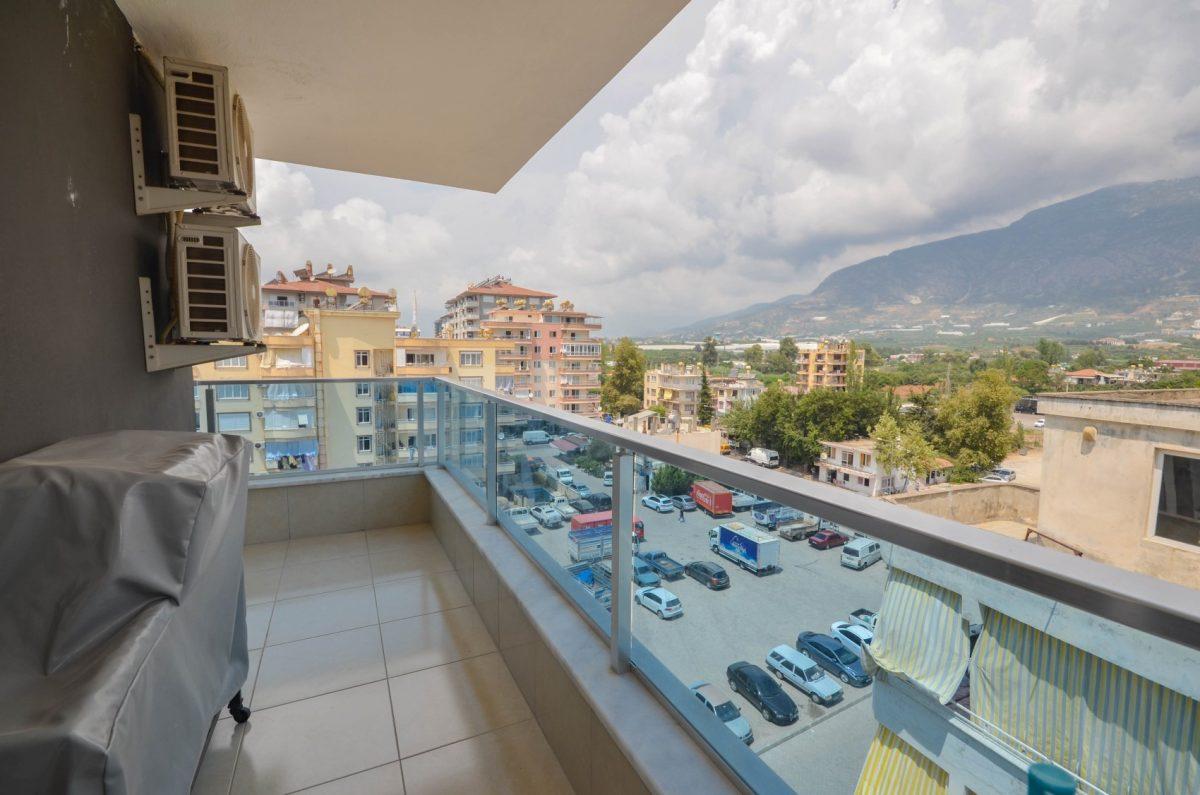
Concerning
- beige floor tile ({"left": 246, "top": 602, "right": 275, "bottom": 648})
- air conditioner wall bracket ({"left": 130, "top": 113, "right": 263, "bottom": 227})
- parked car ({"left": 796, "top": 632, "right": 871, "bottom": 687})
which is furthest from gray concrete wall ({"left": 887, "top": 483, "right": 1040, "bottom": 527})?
air conditioner wall bracket ({"left": 130, "top": 113, "right": 263, "bottom": 227})

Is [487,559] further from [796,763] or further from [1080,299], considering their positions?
[1080,299]

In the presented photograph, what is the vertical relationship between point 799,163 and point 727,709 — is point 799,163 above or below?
above

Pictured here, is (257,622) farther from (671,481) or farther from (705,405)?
(705,405)

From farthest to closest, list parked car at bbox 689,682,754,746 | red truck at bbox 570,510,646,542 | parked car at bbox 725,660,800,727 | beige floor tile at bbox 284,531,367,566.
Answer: beige floor tile at bbox 284,531,367,566 → red truck at bbox 570,510,646,542 → parked car at bbox 689,682,754,746 → parked car at bbox 725,660,800,727

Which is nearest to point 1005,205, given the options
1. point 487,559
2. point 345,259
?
point 345,259

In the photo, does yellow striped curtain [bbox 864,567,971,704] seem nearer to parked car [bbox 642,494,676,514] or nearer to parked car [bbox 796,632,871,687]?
parked car [bbox 796,632,871,687]

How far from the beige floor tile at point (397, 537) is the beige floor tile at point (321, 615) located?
1.98ft

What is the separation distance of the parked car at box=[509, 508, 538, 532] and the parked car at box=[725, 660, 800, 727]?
50.1 inches

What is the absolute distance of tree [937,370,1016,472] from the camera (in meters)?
25.2

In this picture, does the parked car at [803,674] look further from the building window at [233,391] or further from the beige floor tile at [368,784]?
the building window at [233,391]

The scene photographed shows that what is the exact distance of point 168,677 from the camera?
89cm

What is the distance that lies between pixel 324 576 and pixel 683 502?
2.60m

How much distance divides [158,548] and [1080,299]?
46.2 meters

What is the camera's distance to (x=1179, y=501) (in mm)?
14312
